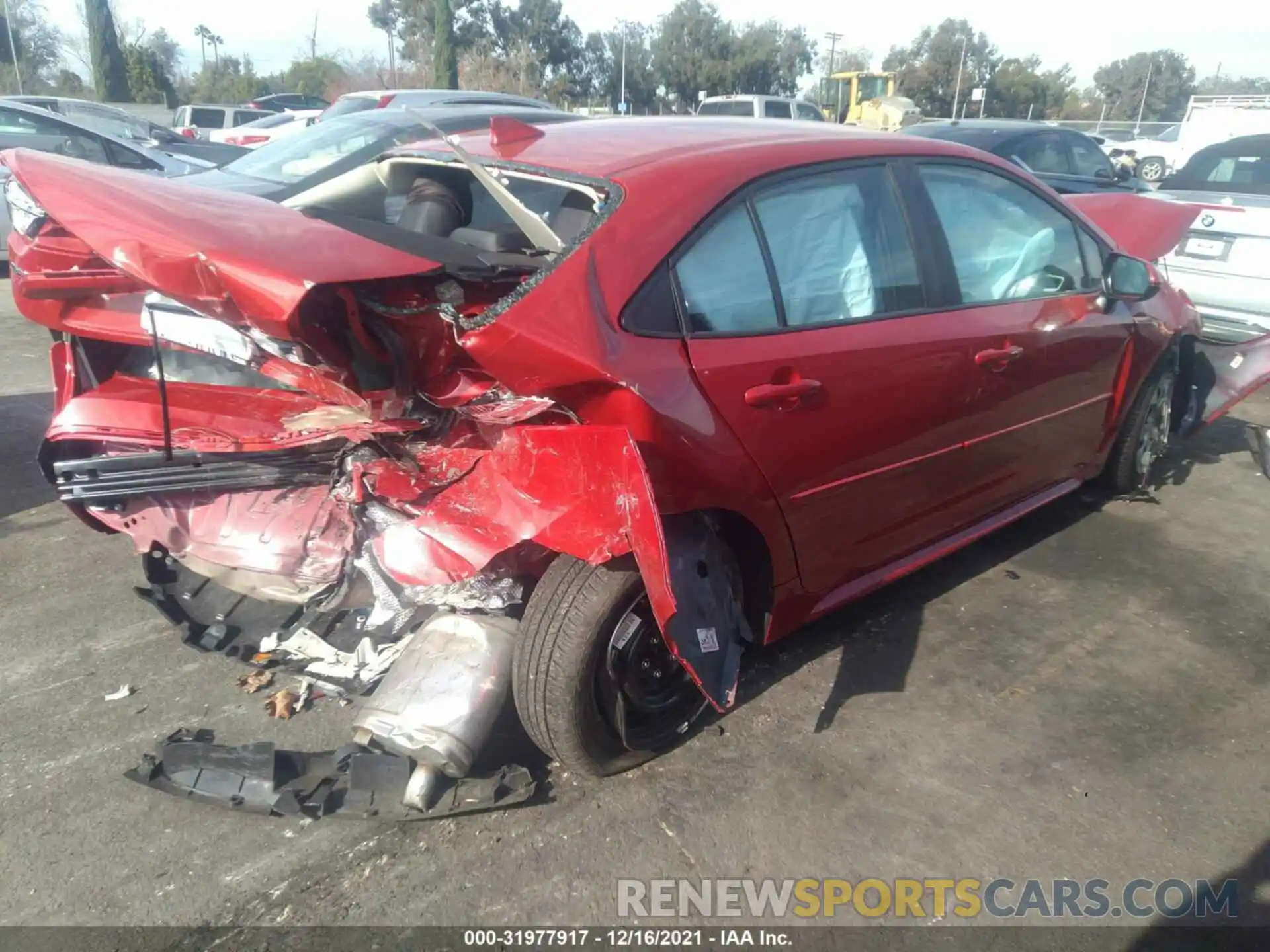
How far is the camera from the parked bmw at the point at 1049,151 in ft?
31.7

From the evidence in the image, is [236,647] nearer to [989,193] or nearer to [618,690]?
[618,690]

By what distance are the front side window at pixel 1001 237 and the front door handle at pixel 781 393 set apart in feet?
3.08

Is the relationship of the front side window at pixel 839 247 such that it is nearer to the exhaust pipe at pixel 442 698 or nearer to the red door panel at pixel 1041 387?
the red door panel at pixel 1041 387

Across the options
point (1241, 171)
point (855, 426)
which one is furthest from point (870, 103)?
point (855, 426)

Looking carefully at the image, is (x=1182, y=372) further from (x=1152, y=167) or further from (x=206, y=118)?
(x=1152, y=167)

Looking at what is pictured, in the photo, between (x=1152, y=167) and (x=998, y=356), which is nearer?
(x=998, y=356)

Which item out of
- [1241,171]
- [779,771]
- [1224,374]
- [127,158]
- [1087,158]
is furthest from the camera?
[1087,158]

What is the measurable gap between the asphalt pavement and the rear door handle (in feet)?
3.49

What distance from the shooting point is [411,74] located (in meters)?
45.6

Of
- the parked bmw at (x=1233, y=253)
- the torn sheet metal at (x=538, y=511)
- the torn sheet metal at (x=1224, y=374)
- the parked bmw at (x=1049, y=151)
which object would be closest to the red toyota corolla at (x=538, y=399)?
the torn sheet metal at (x=538, y=511)

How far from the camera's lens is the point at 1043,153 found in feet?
33.2

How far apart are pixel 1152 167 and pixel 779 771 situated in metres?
26.4

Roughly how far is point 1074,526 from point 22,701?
4.37m

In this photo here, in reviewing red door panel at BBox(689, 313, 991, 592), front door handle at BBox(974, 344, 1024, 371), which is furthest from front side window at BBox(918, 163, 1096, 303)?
red door panel at BBox(689, 313, 991, 592)
